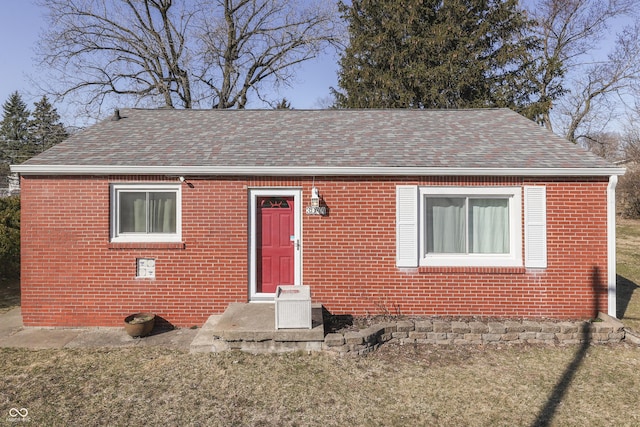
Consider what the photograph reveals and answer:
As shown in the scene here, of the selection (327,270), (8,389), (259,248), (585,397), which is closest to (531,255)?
(585,397)

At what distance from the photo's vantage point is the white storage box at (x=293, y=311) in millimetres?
5543

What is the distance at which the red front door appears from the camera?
6984 millimetres

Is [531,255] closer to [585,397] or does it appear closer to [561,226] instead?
[561,226]

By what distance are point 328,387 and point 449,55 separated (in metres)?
18.4

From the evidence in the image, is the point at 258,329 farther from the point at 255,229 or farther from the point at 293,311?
the point at 255,229

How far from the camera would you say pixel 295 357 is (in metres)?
5.41

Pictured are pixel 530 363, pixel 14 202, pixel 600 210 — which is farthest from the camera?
pixel 14 202

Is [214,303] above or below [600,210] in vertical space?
below

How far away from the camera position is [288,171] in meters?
6.65

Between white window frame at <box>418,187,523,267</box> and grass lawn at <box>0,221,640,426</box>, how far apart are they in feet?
5.02

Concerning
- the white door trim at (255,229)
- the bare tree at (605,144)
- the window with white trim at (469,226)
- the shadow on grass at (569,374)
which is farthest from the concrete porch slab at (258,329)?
the bare tree at (605,144)

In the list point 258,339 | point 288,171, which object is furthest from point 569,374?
point 288,171

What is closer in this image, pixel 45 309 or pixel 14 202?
pixel 45 309

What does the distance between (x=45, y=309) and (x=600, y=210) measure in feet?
33.7
